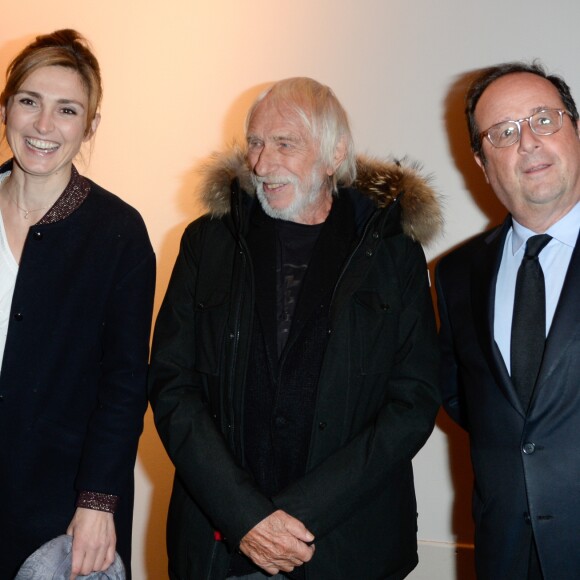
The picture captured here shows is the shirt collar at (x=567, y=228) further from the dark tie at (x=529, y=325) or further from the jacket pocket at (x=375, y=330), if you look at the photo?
the jacket pocket at (x=375, y=330)

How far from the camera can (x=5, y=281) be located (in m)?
2.17

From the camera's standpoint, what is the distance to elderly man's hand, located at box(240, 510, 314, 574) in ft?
7.06

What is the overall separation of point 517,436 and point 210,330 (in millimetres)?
912

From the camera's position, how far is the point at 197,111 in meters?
3.25

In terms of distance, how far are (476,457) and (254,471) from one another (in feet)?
2.10

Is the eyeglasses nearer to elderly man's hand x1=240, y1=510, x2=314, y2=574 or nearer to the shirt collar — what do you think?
the shirt collar

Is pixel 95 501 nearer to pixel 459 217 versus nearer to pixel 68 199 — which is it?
pixel 68 199

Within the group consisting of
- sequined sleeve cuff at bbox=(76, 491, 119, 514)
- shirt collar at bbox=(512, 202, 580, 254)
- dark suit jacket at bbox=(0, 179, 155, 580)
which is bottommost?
sequined sleeve cuff at bbox=(76, 491, 119, 514)

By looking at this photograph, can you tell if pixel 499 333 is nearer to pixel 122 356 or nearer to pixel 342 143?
pixel 342 143

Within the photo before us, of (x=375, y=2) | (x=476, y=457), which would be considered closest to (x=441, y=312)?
(x=476, y=457)

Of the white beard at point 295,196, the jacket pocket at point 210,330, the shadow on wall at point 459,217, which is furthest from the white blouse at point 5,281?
the shadow on wall at point 459,217

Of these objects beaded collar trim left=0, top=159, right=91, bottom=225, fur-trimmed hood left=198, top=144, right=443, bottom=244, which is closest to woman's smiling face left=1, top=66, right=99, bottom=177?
beaded collar trim left=0, top=159, right=91, bottom=225

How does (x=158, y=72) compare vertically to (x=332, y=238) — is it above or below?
above

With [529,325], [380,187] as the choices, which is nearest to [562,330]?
[529,325]
